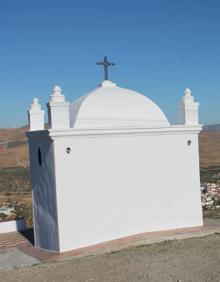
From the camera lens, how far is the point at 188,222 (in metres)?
13.6

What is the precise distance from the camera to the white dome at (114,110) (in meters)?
12.7

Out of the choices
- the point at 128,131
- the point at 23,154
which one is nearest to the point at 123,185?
the point at 128,131

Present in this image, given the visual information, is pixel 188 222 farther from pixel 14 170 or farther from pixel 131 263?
pixel 14 170

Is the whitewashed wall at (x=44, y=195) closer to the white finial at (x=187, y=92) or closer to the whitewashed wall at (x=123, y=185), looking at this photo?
the whitewashed wall at (x=123, y=185)

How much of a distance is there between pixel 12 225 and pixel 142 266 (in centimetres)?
806

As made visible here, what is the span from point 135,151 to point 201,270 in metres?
5.00

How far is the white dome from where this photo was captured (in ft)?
41.6

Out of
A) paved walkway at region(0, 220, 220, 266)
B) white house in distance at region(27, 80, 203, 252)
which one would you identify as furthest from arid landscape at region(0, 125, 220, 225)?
white house in distance at region(27, 80, 203, 252)

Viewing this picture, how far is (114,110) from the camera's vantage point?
13094mm

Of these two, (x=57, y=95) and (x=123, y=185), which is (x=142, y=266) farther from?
(x=57, y=95)

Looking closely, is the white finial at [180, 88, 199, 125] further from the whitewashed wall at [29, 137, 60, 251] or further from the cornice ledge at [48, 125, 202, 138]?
the whitewashed wall at [29, 137, 60, 251]

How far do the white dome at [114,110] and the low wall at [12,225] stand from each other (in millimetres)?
4881

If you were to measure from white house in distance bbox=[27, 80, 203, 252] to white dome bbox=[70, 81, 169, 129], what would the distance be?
29 mm

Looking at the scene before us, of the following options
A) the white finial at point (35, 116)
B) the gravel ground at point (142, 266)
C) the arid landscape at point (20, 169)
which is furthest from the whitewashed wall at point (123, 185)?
the arid landscape at point (20, 169)
